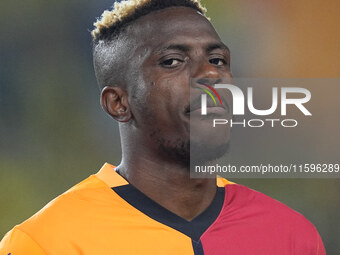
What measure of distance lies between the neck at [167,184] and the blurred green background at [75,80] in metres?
1.79

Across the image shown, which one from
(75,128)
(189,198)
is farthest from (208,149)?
(75,128)

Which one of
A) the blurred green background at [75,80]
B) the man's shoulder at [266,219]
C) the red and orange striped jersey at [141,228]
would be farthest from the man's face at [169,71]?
the blurred green background at [75,80]

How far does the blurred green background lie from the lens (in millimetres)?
4465

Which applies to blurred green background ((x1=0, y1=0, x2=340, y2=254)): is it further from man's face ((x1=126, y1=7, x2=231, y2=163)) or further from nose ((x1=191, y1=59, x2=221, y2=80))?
nose ((x1=191, y1=59, x2=221, y2=80))

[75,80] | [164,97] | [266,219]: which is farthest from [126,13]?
[75,80]

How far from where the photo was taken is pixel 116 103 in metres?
2.77

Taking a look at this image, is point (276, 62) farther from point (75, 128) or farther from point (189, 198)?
point (189, 198)

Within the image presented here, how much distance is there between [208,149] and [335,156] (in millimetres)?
2344

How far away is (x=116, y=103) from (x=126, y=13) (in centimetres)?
41

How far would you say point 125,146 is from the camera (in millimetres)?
2752

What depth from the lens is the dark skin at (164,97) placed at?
258cm

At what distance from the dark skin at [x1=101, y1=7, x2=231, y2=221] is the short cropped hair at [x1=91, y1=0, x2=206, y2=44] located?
0.05m

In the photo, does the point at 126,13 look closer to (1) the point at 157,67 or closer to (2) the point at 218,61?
(1) the point at 157,67

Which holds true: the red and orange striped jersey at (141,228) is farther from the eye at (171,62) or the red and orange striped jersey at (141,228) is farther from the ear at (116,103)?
the eye at (171,62)
